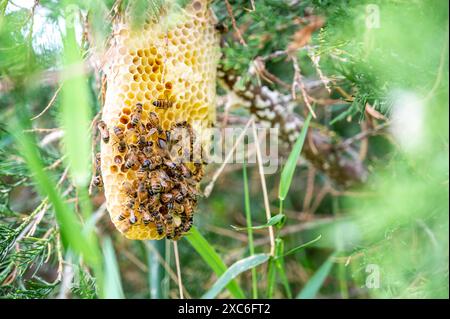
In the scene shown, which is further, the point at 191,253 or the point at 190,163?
the point at 191,253

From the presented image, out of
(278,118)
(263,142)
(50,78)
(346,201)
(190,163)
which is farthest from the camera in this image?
(346,201)

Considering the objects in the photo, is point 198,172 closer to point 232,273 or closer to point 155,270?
point 232,273

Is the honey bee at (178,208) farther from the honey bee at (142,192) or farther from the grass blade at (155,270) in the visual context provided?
the grass blade at (155,270)

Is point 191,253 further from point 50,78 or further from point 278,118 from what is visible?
point 50,78

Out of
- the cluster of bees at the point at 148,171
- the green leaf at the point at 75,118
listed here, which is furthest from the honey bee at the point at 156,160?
the green leaf at the point at 75,118

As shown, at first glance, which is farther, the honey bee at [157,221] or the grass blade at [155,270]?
the grass blade at [155,270]

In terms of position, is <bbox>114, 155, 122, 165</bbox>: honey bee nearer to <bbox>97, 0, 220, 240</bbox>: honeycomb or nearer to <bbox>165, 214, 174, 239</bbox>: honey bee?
<bbox>97, 0, 220, 240</bbox>: honeycomb

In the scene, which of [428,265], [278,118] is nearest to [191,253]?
[278,118]

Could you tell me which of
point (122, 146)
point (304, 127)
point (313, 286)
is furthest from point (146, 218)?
point (313, 286)
